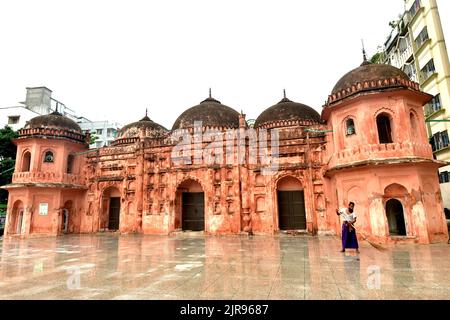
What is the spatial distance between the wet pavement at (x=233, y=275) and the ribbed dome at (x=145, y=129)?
15.1 meters

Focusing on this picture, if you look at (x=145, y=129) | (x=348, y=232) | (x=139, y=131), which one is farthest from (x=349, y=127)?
(x=139, y=131)

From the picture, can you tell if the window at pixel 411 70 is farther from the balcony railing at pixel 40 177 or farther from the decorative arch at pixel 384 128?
the balcony railing at pixel 40 177

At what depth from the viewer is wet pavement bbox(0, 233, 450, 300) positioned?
486cm

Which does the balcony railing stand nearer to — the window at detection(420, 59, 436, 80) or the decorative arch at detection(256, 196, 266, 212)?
the decorative arch at detection(256, 196, 266, 212)

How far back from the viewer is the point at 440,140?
17469 mm

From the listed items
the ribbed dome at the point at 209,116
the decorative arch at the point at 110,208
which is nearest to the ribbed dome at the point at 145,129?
the ribbed dome at the point at 209,116

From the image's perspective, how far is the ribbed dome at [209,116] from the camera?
1984cm

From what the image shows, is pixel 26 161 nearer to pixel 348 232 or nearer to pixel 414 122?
pixel 348 232

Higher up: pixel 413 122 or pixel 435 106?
pixel 435 106

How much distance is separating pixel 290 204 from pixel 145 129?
14114mm

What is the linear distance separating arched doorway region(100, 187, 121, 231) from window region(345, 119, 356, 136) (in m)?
16.0

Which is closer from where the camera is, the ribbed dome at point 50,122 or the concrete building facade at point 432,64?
the concrete building facade at point 432,64

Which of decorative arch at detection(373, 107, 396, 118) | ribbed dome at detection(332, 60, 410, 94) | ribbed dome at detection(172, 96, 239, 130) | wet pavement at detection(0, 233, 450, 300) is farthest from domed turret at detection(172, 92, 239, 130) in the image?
wet pavement at detection(0, 233, 450, 300)
